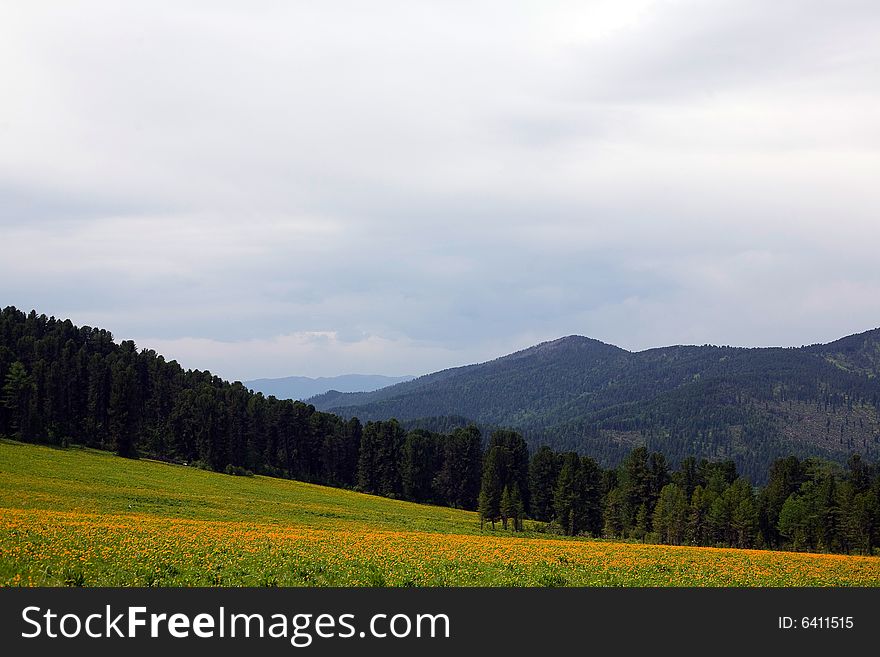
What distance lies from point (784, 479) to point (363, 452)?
73.9 metres

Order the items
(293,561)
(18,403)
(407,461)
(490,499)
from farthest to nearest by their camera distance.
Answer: (407,461) → (18,403) → (490,499) → (293,561)

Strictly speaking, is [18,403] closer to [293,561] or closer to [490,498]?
[490,498]

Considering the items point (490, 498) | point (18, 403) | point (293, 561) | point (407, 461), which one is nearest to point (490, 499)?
point (490, 498)

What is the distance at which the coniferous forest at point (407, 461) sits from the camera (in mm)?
Answer: 80125

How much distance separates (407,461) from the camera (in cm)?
12569

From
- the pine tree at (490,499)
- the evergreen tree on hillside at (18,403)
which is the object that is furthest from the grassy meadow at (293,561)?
the evergreen tree on hillside at (18,403)

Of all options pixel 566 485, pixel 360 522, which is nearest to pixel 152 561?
pixel 360 522

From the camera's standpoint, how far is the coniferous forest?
80.1 m

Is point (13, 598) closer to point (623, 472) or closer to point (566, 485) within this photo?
point (566, 485)

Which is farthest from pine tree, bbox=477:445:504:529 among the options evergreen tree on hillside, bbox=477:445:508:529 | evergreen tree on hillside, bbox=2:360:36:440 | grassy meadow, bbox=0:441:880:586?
evergreen tree on hillside, bbox=2:360:36:440

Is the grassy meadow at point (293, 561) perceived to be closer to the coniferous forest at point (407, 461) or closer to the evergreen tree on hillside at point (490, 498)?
the evergreen tree on hillside at point (490, 498)

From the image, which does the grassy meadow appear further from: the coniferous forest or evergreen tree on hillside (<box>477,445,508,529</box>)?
the coniferous forest

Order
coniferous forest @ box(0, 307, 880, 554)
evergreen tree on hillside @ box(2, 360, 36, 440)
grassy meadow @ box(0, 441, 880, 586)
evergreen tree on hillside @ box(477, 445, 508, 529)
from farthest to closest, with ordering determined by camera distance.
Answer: evergreen tree on hillside @ box(2, 360, 36, 440) < evergreen tree on hillside @ box(477, 445, 508, 529) < coniferous forest @ box(0, 307, 880, 554) < grassy meadow @ box(0, 441, 880, 586)

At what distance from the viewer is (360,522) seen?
6153 cm
